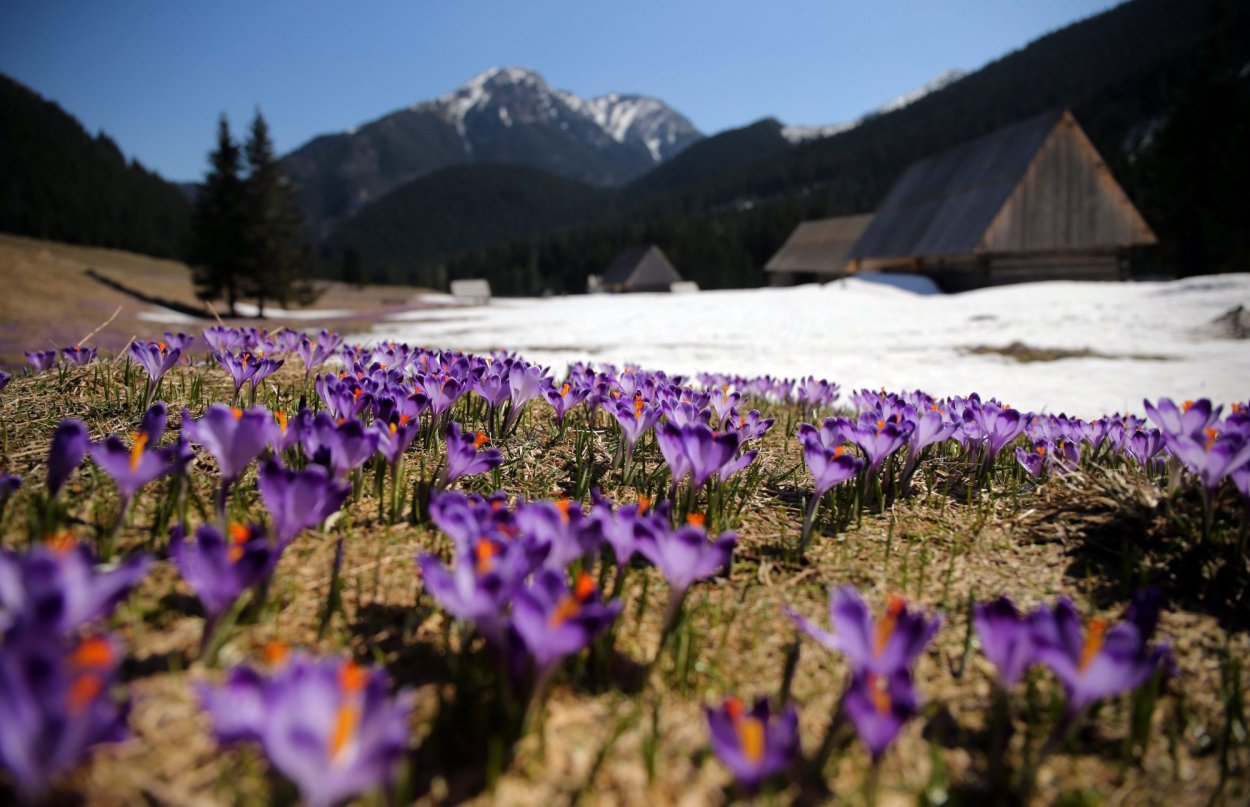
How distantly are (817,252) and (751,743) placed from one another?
52.2 meters

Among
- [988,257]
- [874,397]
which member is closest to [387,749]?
[874,397]

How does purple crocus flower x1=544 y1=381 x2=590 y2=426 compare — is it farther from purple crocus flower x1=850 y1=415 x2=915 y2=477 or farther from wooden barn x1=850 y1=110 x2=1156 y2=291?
wooden barn x1=850 y1=110 x2=1156 y2=291

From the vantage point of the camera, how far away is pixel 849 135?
155875 millimetres

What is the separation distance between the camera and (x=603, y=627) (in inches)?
49.9

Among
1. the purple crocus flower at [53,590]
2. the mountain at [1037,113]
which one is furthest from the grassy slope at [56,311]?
the mountain at [1037,113]

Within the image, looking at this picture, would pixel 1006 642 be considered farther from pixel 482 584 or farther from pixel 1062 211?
pixel 1062 211

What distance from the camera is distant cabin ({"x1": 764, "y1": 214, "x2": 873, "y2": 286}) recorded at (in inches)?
1837

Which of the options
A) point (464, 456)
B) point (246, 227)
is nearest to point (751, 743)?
point (464, 456)

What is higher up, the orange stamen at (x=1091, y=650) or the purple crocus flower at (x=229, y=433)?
the purple crocus flower at (x=229, y=433)

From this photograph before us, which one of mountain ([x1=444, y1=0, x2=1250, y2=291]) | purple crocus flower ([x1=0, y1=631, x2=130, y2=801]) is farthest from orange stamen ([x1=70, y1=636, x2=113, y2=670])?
mountain ([x1=444, y1=0, x2=1250, y2=291])

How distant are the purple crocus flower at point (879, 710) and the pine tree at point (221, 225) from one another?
31181 mm

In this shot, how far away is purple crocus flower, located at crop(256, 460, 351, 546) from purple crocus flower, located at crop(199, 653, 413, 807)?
1.91 ft

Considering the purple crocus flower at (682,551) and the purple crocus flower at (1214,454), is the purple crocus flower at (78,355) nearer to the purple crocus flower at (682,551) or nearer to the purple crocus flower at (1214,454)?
the purple crocus flower at (682,551)

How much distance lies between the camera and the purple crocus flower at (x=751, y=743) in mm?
1046
